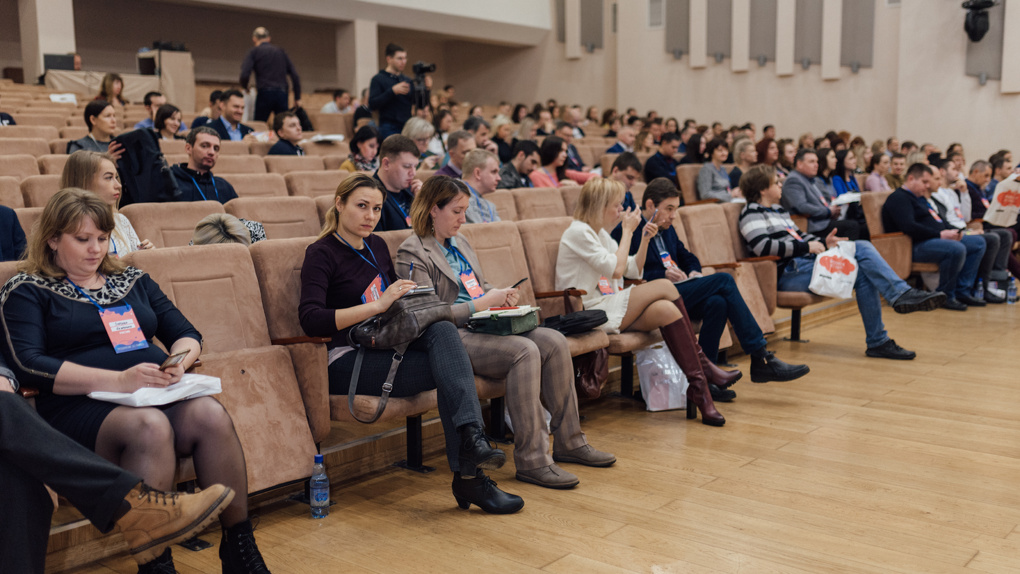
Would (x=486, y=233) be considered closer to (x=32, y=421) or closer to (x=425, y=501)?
(x=425, y=501)

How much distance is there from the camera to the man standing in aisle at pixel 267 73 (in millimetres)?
6668

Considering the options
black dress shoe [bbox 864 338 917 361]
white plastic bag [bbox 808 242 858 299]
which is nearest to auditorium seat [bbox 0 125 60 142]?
white plastic bag [bbox 808 242 858 299]

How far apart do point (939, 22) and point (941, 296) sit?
6.71 meters

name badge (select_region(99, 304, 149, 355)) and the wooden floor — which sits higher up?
name badge (select_region(99, 304, 149, 355))

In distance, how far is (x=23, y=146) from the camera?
4195mm

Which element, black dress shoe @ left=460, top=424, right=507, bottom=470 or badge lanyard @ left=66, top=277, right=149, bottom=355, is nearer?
badge lanyard @ left=66, top=277, right=149, bottom=355

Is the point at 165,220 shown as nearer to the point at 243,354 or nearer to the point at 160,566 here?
the point at 243,354

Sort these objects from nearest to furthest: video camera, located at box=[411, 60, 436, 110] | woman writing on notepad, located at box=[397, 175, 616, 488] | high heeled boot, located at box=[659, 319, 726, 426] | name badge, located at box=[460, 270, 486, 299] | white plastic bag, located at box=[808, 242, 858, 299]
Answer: woman writing on notepad, located at box=[397, 175, 616, 488] < name badge, located at box=[460, 270, 486, 299] < high heeled boot, located at box=[659, 319, 726, 426] < white plastic bag, located at box=[808, 242, 858, 299] < video camera, located at box=[411, 60, 436, 110]

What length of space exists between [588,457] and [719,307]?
3.22ft

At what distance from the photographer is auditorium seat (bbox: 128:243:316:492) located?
212cm

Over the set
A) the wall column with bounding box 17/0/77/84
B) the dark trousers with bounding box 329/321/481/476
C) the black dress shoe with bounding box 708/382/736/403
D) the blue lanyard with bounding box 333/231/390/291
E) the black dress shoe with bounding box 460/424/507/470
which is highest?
the wall column with bounding box 17/0/77/84

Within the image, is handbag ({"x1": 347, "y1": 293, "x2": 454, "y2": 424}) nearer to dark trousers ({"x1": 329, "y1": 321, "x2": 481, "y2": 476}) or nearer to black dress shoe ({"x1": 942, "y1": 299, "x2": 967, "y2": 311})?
dark trousers ({"x1": 329, "y1": 321, "x2": 481, "y2": 476})

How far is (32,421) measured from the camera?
155cm

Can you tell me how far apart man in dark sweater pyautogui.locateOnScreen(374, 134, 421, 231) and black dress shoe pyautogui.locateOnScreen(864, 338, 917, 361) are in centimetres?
229
